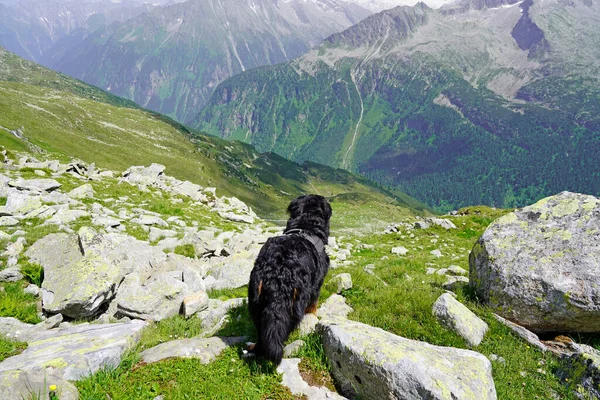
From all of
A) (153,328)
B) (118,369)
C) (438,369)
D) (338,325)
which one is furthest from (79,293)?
(438,369)

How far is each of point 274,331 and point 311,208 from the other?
4.01m

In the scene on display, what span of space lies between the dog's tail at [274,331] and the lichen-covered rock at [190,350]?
3.29 feet

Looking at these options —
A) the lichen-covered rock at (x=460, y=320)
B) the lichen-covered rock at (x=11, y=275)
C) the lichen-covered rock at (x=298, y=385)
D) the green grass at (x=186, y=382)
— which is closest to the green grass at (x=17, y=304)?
the lichen-covered rock at (x=11, y=275)

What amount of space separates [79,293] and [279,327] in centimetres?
533

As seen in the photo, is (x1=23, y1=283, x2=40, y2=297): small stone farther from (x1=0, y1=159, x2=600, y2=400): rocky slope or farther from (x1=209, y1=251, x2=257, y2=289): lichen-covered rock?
(x1=209, y1=251, x2=257, y2=289): lichen-covered rock

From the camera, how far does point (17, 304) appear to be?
7.07 metres

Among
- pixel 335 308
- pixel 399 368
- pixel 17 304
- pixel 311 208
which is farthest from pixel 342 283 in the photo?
pixel 17 304

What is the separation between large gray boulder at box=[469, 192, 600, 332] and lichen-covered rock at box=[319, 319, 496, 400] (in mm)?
2647

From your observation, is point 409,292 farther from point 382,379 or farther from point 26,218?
point 26,218

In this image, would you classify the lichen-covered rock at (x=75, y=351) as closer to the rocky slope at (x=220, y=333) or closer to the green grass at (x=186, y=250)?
the rocky slope at (x=220, y=333)

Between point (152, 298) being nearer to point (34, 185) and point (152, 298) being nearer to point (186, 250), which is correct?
point (186, 250)

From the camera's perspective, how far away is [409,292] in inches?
306

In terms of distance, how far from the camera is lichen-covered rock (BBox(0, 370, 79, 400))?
3.59 metres

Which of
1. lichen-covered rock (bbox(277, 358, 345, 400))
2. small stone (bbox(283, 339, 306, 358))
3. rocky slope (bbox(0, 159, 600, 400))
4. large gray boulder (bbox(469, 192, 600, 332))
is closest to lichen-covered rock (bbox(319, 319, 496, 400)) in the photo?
rocky slope (bbox(0, 159, 600, 400))
